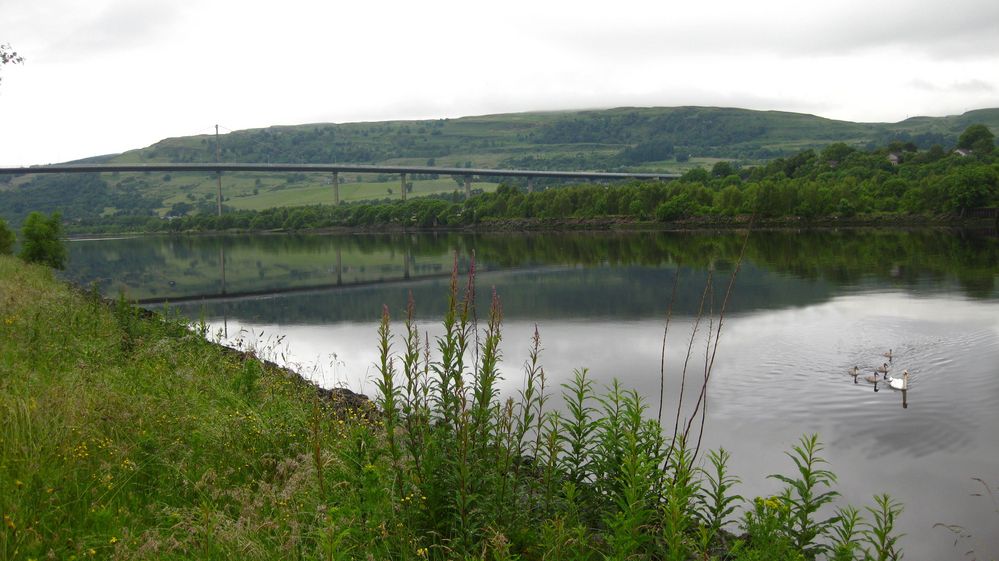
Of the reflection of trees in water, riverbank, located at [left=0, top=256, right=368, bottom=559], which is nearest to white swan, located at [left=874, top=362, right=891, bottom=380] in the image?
riverbank, located at [left=0, top=256, right=368, bottom=559]

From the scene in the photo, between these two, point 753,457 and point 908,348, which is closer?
point 753,457

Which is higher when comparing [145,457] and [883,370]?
[145,457]

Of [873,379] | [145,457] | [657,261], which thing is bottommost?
[657,261]

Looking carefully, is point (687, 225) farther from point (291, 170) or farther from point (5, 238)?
point (291, 170)

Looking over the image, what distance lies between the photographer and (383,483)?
530 cm

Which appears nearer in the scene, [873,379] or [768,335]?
[873,379]

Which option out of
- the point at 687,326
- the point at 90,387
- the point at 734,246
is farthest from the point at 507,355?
the point at 734,246

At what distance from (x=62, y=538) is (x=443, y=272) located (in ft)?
125

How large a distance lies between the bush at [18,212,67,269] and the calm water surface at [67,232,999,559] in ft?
11.2

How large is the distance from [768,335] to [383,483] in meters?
16.0

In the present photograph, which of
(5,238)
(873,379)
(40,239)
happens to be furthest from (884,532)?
(5,238)

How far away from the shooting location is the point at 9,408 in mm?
5980

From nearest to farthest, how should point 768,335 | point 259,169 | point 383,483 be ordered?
point 383,483, point 768,335, point 259,169

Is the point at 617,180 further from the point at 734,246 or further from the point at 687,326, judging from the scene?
the point at 687,326
